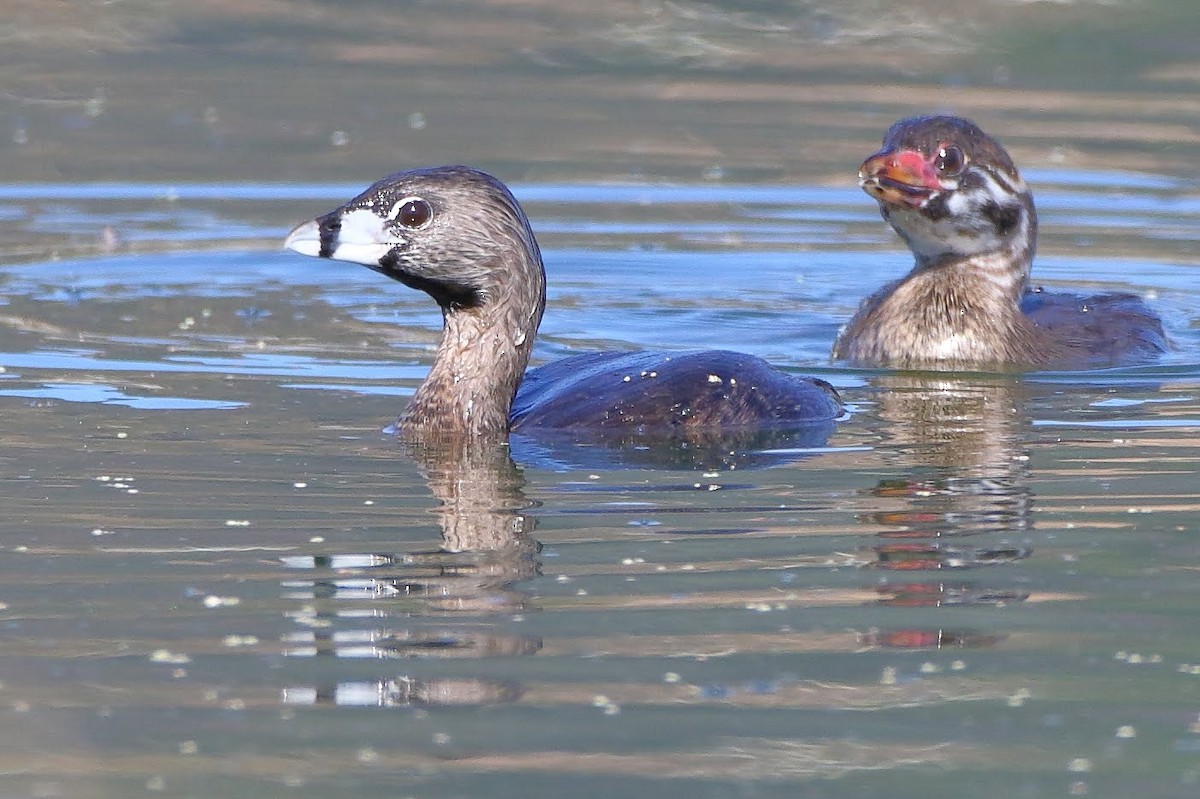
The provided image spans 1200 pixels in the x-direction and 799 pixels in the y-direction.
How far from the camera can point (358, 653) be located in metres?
5.59

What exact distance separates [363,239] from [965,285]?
3708mm

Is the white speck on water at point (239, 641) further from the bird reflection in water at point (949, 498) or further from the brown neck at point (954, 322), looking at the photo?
the brown neck at point (954, 322)

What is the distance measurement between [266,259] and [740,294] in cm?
290

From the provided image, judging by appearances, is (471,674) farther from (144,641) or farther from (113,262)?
(113,262)

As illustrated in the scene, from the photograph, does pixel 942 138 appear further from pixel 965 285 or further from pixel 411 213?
pixel 411 213

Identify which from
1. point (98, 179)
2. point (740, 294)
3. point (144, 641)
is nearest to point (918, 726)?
point (144, 641)

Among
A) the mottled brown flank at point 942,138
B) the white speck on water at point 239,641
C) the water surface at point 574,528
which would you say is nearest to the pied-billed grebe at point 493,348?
the water surface at point 574,528

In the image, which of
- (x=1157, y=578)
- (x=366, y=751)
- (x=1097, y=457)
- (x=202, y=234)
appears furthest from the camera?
(x=202, y=234)

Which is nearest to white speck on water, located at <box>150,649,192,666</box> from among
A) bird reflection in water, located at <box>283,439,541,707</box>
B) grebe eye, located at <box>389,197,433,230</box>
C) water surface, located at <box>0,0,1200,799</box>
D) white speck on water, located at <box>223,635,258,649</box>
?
water surface, located at <box>0,0,1200,799</box>

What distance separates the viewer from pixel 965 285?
10.9 meters

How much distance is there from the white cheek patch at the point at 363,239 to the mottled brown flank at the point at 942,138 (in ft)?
10.2

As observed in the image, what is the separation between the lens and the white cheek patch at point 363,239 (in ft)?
27.1

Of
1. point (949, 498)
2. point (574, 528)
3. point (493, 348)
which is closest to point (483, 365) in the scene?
point (493, 348)

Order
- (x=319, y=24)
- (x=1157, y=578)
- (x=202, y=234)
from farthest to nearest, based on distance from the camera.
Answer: (x=319, y=24) → (x=202, y=234) → (x=1157, y=578)
